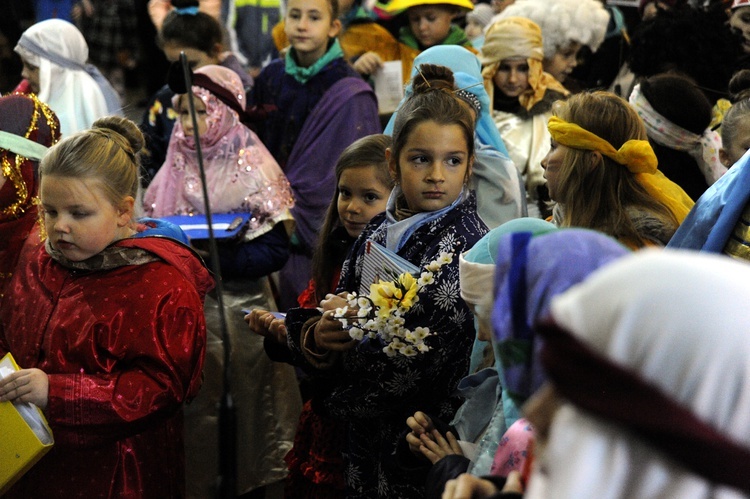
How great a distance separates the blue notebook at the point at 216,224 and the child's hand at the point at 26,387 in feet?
4.12

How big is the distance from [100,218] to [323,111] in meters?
2.31

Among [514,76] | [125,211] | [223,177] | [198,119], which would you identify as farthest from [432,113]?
[514,76]

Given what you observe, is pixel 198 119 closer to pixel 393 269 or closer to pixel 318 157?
pixel 318 157

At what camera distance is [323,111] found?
5.00 meters

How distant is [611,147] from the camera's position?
299cm

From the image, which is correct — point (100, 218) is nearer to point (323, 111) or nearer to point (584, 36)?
point (323, 111)

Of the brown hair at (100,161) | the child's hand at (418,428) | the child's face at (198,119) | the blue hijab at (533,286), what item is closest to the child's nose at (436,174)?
the child's hand at (418,428)

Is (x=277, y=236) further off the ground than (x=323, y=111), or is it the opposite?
(x=323, y=111)

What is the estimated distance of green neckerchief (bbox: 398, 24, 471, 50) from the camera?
5746 mm

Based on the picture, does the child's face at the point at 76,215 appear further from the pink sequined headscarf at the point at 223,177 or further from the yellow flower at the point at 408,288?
the pink sequined headscarf at the point at 223,177

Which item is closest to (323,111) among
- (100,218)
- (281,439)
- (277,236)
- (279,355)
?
(277,236)

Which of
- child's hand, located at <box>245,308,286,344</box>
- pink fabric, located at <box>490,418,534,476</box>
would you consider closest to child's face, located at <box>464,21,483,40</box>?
child's hand, located at <box>245,308,286,344</box>

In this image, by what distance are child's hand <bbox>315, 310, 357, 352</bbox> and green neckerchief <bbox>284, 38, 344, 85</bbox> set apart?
102 inches

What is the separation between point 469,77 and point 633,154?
1315 mm
